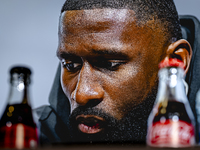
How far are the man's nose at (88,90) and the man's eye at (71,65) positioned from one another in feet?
0.15

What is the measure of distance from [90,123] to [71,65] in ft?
0.74

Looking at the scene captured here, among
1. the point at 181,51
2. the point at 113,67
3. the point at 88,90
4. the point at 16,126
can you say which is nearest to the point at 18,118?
the point at 16,126

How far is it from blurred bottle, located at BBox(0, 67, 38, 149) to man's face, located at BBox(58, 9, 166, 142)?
0.21 m

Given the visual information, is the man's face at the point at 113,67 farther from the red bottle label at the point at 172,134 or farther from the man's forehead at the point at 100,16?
the red bottle label at the point at 172,134

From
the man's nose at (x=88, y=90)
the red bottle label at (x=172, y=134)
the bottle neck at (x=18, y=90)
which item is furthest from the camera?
the man's nose at (x=88, y=90)

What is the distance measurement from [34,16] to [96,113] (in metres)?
0.48

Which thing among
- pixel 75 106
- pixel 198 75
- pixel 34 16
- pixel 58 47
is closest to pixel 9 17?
pixel 34 16

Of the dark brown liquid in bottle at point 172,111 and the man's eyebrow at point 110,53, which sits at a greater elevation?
the man's eyebrow at point 110,53

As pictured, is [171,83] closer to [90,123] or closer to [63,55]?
[90,123]

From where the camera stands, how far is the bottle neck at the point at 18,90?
82 centimetres

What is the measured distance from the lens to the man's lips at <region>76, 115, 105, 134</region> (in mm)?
966

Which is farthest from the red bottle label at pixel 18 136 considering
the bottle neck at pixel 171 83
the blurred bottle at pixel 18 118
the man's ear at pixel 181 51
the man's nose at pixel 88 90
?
the man's ear at pixel 181 51

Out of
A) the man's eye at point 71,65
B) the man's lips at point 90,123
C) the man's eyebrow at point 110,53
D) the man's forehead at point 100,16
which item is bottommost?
the man's lips at point 90,123

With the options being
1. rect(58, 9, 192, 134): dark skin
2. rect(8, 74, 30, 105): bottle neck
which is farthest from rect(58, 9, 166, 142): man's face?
rect(8, 74, 30, 105): bottle neck
